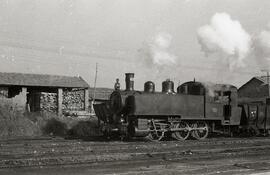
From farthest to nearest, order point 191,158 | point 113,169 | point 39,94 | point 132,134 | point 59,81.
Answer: point 59,81 → point 39,94 → point 132,134 → point 191,158 → point 113,169

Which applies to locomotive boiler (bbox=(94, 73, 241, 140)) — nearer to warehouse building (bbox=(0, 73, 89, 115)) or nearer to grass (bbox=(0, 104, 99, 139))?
grass (bbox=(0, 104, 99, 139))

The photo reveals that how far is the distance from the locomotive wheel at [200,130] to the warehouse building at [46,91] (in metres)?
19.4

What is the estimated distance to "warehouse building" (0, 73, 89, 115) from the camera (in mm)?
37312

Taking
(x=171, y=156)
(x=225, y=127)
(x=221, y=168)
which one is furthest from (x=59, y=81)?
(x=221, y=168)

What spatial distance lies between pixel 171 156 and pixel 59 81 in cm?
3049

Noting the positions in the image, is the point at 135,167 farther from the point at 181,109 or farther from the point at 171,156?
the point at 181,109

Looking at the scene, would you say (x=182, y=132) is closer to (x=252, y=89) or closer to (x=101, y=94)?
(x=101, y=94)

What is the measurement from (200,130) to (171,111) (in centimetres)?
203

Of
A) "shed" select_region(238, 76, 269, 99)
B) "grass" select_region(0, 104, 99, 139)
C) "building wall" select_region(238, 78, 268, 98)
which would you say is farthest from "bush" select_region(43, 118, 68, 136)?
"shed" select_region(238, 76, 269, 99)

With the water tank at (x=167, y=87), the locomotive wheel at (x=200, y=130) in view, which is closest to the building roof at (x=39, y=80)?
the water tank at (x=167, y=87)

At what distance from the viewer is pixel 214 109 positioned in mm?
19516

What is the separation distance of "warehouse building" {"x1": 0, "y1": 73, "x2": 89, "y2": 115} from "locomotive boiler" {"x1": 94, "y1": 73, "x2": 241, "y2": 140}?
18.8m

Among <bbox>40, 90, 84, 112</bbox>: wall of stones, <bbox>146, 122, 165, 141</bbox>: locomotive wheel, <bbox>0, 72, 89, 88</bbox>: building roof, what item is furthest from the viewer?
<bbox>0, 72, 89, 88</bbox>: building roof

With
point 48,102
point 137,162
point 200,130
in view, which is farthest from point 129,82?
point 48,102
